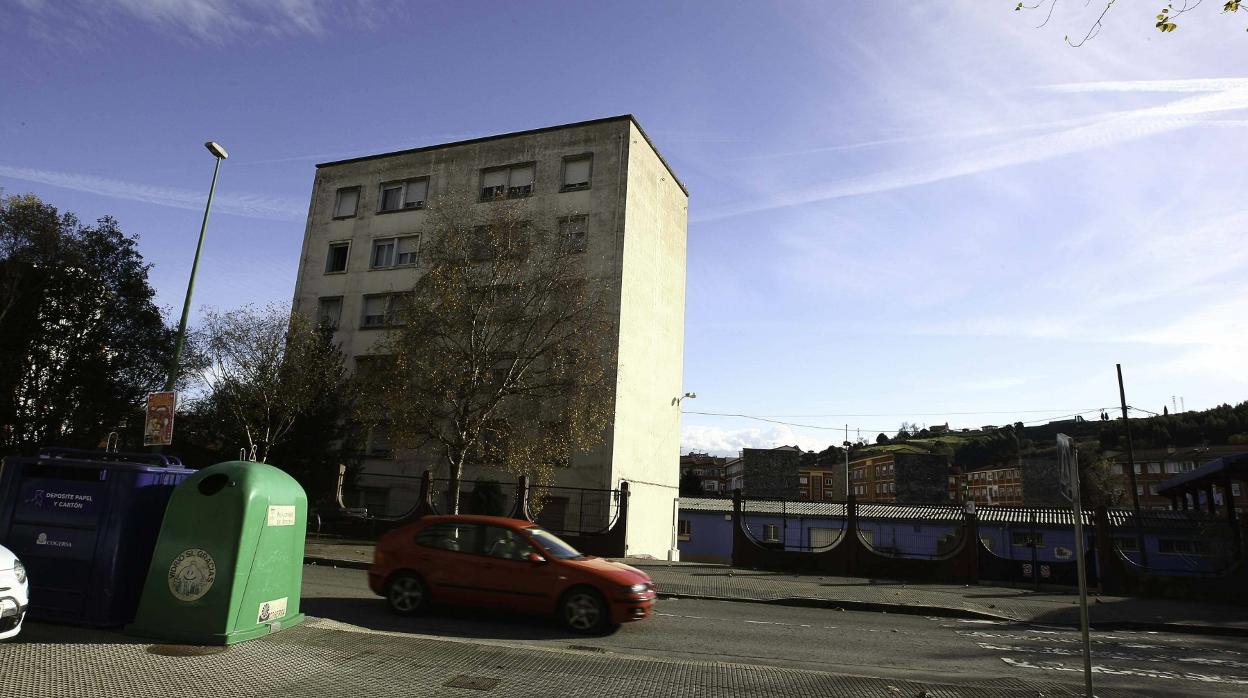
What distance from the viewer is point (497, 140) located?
32.3 m

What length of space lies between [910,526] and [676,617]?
36.1 meters

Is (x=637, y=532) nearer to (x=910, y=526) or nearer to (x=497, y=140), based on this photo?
(x=497, y=140)

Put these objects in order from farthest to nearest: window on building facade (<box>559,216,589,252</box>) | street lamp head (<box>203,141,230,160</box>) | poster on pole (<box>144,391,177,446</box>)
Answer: window on building facade (<box>559,216,589,252</box>) < street lamp head (<box>203,141,230,160</box>) < poster on pole (<box>144,391,177,446</box>)

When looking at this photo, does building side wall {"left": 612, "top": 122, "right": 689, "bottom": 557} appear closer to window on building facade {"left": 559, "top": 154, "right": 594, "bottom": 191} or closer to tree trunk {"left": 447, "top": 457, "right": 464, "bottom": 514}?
window on building facade {"left": 559, "top": 154, "right": 594, "bottom": 191}

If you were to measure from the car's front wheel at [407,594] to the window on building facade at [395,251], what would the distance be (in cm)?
2415

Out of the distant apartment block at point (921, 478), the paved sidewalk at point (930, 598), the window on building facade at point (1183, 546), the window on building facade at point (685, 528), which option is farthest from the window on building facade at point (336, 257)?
the distant apartment block at point (921, 478)

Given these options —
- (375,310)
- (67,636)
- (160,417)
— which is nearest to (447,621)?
(67,636)

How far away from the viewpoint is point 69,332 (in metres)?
25.8

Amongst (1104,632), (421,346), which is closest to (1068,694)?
(1104,632)

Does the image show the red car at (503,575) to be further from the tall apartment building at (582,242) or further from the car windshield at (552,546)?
the tall apartment building at (582,242)

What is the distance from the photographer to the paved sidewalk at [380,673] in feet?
17.8

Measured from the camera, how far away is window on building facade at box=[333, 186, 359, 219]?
34.7m

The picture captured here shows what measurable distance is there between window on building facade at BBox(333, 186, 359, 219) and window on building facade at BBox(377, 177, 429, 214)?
5.19 feet

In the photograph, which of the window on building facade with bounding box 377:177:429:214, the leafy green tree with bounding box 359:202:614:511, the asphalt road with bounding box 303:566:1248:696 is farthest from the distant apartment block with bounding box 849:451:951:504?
the asphalt road with bounding box 303:566:1248:696
